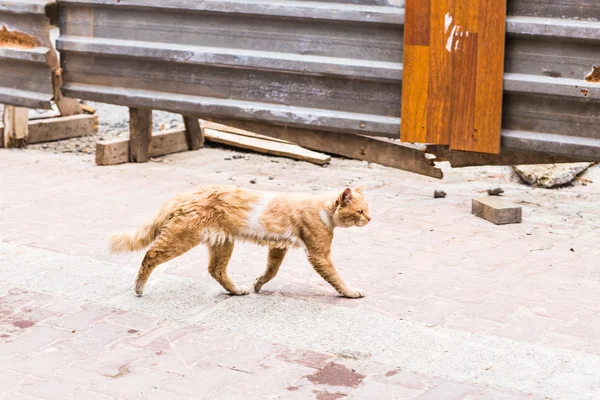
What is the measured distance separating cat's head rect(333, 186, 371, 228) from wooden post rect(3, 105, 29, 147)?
5.30 m

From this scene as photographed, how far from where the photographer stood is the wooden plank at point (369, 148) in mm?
7195

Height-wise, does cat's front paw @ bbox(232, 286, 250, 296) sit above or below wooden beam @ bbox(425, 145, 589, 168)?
below

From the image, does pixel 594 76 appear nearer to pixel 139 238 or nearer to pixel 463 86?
pixel 463 86

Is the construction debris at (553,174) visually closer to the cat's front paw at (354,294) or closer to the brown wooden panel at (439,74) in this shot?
the brown wooden panel at (439,74)

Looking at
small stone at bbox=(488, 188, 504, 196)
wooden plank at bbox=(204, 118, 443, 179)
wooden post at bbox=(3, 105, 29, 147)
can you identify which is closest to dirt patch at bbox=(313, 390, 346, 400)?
wooden plank at bbox=(204, 118, 443, 179)

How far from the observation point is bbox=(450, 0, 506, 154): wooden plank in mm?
5992

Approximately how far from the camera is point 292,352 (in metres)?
4.59

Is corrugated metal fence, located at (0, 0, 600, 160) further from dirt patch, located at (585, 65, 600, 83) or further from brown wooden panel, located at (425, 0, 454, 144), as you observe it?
brown wooden panel, located at (425, 0, 454, 144)

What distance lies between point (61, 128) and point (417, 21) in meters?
5.25

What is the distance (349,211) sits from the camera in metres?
5.25

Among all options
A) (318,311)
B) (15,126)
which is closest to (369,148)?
(318,311)

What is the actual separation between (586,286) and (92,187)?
4405 millimetres

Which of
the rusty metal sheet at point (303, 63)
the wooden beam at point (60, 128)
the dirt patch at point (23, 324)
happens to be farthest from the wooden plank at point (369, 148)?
the wooden beam at point (60, 128)

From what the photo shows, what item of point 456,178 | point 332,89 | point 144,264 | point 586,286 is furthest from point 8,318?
point 456,178
